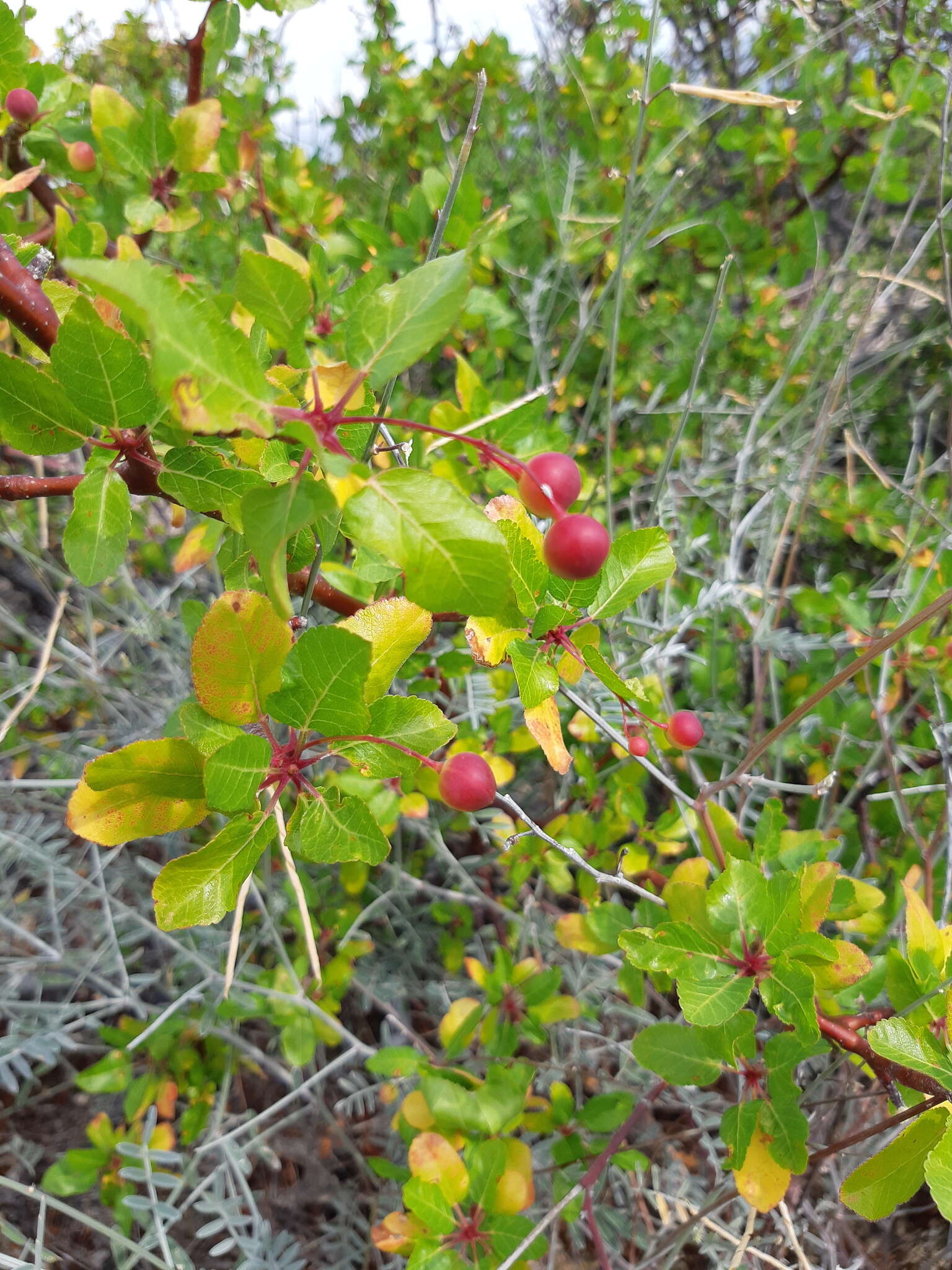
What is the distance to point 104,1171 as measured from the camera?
3.63 ft

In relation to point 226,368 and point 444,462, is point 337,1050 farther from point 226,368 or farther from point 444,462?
point 226,368

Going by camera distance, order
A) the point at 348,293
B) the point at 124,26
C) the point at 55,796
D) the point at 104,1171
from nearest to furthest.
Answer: the point at 348,293
the point at 104,1171
the point at 55,796
the point at 124,26

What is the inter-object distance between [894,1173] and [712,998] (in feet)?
0.58

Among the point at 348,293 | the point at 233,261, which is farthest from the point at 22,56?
the point at 233,261

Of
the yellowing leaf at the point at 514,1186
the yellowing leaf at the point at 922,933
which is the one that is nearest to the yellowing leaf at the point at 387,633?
the yellowing leaf at the point at 922,933

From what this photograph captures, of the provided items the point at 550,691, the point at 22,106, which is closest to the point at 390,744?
the point at 550,691

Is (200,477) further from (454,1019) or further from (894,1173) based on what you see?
(454,1019)

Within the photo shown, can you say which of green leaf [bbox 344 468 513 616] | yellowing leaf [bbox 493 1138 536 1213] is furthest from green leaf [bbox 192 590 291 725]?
yellowing leaf [bbox 493 1138 536 1213]

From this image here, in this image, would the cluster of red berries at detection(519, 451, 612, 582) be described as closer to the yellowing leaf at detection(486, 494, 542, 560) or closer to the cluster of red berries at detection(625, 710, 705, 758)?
the yellowing leaf at detection(486, 494, 542, 560)

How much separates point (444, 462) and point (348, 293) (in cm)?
35

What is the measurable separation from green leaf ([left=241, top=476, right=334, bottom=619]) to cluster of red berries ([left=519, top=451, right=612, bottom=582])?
0.10 meters

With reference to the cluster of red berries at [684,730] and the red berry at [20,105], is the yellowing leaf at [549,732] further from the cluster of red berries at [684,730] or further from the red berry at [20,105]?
the red berry at [20,105]

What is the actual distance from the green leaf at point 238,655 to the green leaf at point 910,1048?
1.52 ft

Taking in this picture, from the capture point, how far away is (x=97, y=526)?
465 mm
